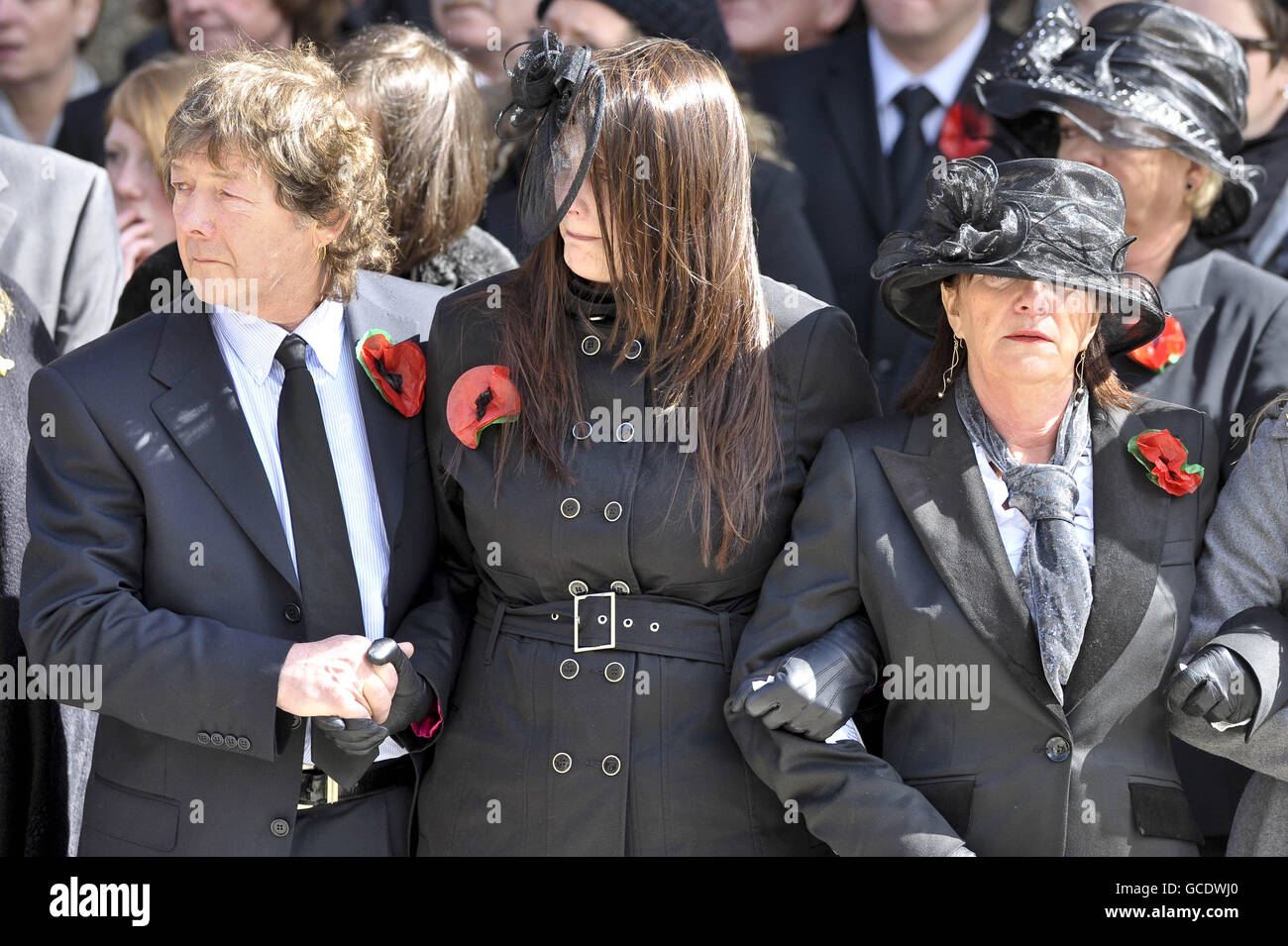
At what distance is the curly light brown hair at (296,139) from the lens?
2.88 metres

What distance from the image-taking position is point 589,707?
9.41 feet

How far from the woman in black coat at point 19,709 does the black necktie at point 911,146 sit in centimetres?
247

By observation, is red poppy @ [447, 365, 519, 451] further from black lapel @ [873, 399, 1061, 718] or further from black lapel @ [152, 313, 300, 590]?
black lapel @ [873, 399, 1061, 718]

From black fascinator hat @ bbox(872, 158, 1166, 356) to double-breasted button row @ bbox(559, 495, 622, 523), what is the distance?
670mm

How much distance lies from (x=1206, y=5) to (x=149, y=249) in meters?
3.09

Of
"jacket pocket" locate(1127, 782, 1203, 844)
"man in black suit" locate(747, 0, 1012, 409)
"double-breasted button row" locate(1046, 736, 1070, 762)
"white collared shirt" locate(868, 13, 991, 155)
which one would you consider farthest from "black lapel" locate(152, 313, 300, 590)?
"white collared shirt" locate(868, 13, 991, 155)

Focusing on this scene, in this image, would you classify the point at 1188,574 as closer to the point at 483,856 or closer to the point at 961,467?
the point at 961,467

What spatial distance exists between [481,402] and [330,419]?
0.30 metres

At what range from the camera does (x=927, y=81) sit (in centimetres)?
470

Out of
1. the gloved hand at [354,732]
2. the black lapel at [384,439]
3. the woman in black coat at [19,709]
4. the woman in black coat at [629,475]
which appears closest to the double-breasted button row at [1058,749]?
the woman in black coat at [629,475]

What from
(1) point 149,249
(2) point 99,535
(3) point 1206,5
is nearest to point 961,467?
(2) point 99,535

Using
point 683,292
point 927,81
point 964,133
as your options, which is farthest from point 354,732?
point 927,81

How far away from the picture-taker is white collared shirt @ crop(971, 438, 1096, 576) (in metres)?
2.84

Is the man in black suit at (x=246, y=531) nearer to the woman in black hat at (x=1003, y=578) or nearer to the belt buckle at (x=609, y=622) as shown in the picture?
the belt buckle at (x=609, y=622)
